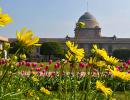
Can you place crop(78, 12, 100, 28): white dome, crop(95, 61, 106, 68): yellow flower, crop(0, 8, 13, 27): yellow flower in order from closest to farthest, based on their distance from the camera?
1. crop(0, 8, 13, 27): yellow flower
2. crop(95, 61, 106, 68): yellow flower
3. crop(78, 12, 100, 28): white dome

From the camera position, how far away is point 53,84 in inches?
456

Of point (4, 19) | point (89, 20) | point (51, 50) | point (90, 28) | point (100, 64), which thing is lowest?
point (51, 50)

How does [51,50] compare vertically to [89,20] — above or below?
below

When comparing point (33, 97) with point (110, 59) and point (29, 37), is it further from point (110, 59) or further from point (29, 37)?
point (29, 37)

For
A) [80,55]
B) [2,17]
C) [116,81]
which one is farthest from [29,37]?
[80,55]

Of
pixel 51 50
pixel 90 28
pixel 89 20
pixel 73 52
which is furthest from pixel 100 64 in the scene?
pixel 89 20

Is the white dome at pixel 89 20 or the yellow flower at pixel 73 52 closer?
the yellow flower at pixel 73 52

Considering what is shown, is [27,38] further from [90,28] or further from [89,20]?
[89,20]

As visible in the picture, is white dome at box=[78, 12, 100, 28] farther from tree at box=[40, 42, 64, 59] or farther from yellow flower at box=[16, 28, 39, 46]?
yellow flower at box=[16, 28, 39, 46]

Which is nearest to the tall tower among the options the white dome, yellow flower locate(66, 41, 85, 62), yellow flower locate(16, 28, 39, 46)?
the white dome

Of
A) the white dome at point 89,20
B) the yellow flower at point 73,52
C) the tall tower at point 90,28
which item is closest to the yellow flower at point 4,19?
the yellow flower at point 73,52

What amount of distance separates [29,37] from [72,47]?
2.16ft

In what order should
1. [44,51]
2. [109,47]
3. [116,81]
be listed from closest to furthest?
[116,81] → [44,51] → [109,47]

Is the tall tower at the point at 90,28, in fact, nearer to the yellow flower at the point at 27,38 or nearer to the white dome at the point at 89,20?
the white dome at the point at 89,20
